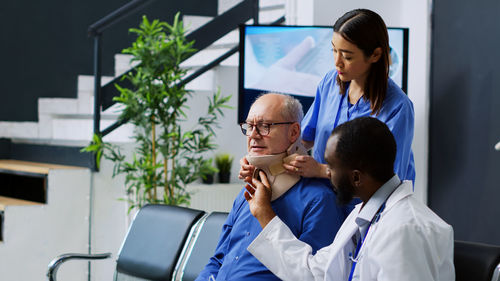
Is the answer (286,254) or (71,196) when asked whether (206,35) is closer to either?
(71,196)

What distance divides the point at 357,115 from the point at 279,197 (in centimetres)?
35

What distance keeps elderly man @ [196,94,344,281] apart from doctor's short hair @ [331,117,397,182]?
494 millimetres

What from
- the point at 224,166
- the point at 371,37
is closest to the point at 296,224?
the point at 371,37

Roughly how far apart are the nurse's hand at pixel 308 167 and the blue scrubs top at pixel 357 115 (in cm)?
15

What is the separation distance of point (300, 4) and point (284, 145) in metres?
2.38

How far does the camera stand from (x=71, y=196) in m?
4.41

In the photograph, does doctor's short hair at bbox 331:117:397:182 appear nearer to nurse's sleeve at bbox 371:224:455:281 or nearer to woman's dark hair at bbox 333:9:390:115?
nurse's sleeve at bbox 371:224:455:281

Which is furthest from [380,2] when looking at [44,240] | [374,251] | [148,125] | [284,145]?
[374,251]

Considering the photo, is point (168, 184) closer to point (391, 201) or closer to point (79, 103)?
point (79, 103)

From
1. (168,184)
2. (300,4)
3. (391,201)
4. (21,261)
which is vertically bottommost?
(21,261)

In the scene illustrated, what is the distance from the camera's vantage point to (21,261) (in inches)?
167

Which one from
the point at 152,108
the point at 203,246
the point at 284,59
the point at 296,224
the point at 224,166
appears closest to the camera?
the point at 296,224

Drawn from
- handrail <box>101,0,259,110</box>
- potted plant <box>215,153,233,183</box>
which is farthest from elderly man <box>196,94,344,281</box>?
handrail <box>101,0,259,110</box>

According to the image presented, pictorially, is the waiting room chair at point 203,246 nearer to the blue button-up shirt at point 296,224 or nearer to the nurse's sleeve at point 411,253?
the blue button-up shirt at point 296,224
